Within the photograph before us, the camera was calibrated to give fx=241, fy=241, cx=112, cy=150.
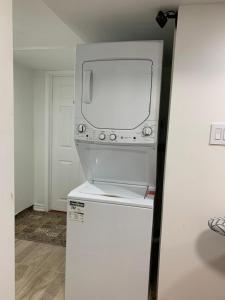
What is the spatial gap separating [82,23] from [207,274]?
1.93 m

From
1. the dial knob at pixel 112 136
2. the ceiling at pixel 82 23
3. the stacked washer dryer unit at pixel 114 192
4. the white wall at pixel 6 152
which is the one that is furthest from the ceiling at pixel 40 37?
the dial knob at pixel 112 136

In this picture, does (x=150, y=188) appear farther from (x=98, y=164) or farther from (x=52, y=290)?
(x=52, y=290)

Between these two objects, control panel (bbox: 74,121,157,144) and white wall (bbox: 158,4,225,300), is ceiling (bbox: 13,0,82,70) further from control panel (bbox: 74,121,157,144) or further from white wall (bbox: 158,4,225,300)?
white wall (bbox: 158,4,225,300)

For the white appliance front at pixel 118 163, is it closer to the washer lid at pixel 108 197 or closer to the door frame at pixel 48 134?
the washer lid at pixel 108 197

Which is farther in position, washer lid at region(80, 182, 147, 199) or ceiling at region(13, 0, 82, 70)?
washer lid at region(80, 182, 147, 199)

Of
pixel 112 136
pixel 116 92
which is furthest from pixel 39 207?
pixel 116 92

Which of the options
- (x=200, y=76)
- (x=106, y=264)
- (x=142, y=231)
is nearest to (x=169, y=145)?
(x=200, y=76)

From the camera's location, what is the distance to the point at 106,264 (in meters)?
1.71

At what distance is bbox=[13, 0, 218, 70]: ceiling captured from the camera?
4.76 ft

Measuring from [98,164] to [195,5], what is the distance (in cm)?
128

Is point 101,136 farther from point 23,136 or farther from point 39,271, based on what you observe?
point 23,136

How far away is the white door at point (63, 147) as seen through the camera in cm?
351

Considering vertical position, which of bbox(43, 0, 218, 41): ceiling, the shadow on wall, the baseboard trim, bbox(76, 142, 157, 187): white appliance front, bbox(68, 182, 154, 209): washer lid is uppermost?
bbox(43, 0, 218, 41): ceiling

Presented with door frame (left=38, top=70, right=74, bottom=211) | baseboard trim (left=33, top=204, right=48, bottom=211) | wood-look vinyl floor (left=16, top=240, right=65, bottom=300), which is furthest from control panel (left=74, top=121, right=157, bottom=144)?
baseboard trim (left=33, top=204, right=48, bottom=211)
